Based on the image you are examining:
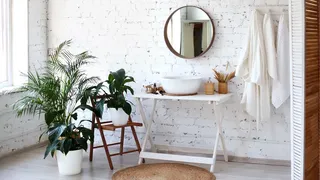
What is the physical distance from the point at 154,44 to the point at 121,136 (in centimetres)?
114

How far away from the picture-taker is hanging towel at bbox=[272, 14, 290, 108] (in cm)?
470

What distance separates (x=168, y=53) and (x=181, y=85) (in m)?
0.69

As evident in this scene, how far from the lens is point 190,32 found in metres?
5.09

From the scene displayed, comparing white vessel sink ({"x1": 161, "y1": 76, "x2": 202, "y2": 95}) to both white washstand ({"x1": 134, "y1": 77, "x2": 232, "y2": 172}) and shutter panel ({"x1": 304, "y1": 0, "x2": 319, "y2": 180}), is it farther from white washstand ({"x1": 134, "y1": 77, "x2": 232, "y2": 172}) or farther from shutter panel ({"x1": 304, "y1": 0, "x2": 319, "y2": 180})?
shutter panel ({"x1": 304, "y1": 0, "x2": 319, "y2": 180})

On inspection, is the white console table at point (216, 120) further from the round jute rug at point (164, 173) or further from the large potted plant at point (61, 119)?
the large potted plant at point (61, 119)

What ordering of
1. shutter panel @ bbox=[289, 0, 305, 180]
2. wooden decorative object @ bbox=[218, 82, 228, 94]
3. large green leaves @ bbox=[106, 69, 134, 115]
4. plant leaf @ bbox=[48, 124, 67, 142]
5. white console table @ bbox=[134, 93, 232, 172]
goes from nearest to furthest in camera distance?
shutter panel @ bbox=[289, 0, 305, 180] < plant leaf @ bbox=[48, 124, 67, 142] < white console table @ bbox=[134, 93, 232, 172] < large green leaves @ bbox=[106, 69, 134, 115] < wooden decorative object @ bbox=[218, 82, 228, 94]

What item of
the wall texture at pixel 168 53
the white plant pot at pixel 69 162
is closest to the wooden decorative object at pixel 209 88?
the wall texture at pixel 168 53

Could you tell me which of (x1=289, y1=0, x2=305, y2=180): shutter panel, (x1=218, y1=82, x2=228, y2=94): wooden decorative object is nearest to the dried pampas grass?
(x1=218, y1=82, x2=228, y2=94): wooden decorative object

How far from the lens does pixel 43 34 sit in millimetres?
5793

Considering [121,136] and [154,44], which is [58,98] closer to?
[121,136]

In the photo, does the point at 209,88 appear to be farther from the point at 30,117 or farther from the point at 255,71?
the point at 30,117

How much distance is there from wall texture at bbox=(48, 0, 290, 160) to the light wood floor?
33cm

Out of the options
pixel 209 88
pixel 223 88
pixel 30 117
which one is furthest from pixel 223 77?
pixel 30 117

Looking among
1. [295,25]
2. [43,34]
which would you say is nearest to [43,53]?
[43,34]
